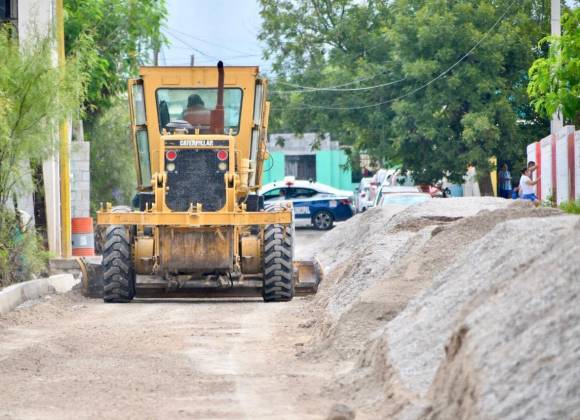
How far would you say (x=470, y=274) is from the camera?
447 inches

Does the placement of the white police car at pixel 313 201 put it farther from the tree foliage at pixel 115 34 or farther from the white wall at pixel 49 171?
the white wall at pixel 49 171

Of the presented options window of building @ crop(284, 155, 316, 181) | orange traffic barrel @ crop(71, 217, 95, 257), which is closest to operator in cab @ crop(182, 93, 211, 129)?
orange traffic barrel @ crop(71, 217, 95, 257)

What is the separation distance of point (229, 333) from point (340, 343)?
9.61 feet

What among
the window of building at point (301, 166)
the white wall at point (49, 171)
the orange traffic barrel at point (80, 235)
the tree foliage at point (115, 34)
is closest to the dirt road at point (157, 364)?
the white wall at point (49, 171)

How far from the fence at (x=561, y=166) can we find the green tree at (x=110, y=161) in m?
10.9

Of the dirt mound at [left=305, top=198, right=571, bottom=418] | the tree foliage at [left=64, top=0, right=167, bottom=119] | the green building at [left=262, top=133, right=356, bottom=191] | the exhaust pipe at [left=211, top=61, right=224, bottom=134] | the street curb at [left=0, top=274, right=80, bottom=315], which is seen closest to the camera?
the dirt mound at [left=305, top=198, right=571, bottom=418]

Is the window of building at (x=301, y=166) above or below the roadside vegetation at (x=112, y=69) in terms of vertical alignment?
below

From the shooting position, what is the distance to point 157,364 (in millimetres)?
12852

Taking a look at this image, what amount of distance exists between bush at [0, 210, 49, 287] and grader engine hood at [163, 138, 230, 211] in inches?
108

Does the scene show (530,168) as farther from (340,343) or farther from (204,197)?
(340,343)

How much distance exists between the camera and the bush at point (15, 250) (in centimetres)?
2084

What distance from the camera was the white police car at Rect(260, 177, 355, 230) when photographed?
50062 millimetres

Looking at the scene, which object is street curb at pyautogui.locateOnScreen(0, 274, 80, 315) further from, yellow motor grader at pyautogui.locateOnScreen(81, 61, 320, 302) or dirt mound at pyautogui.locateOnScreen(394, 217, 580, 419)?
dirt mound at pyautogui.locateOnScreen(394, 217, 580, 419)

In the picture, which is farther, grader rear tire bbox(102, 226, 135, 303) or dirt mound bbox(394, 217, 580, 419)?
grader rear tire bbox(102, 226, 135, 303)
